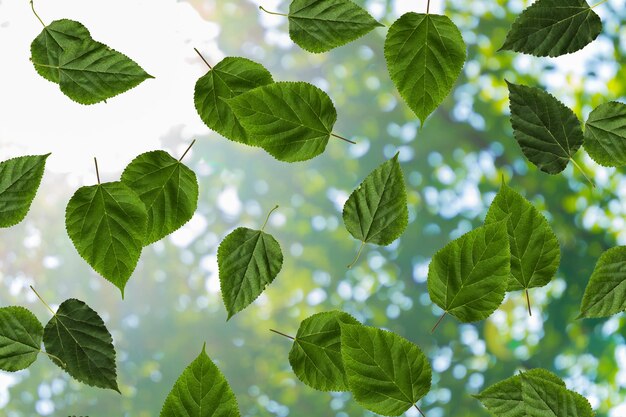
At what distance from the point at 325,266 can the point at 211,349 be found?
68 centimetres

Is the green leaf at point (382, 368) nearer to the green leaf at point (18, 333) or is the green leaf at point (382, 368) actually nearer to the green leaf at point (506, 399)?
the green leaf at point (506, 399)

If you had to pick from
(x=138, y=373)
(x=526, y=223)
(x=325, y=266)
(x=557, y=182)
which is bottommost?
(x=138, y=373)

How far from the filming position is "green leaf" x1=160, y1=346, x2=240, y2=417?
0.31 m

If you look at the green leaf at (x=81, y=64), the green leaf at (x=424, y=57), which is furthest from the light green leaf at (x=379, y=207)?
the green leaf at (x=81, y=64)

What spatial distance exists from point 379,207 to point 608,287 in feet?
0.47

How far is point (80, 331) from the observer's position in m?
0.39

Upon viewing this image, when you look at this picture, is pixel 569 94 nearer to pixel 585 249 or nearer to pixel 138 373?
pixel 585 249

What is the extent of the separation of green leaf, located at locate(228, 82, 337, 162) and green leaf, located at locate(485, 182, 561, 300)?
121 millimetres

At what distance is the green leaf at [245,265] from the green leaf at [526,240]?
0.46ft

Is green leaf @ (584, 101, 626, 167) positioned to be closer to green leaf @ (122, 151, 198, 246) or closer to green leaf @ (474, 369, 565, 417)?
green leaf @ (474, 369, 565, 417)

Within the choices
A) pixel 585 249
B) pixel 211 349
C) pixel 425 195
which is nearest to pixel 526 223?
pixel 425 195

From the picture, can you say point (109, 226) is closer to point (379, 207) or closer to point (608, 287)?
point (379, 207)

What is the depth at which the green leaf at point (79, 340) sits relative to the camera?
0.39 meters

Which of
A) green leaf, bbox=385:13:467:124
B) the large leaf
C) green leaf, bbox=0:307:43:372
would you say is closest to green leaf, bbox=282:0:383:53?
green leaf, bbox=385:13:467:124
